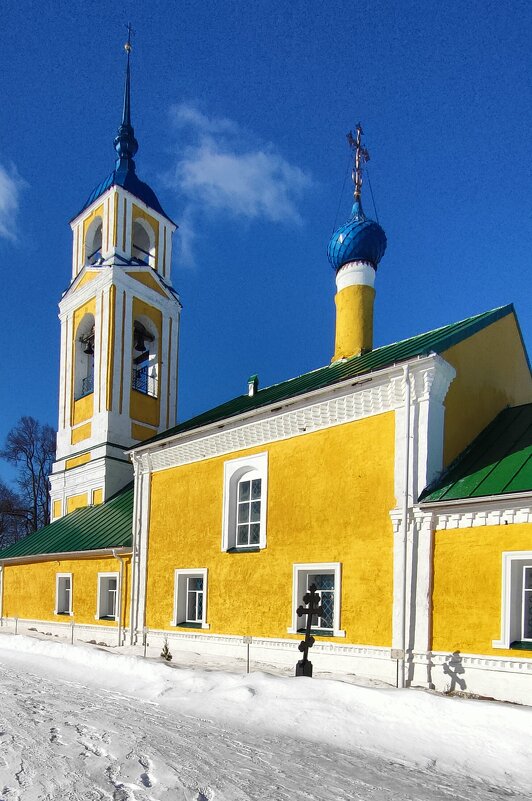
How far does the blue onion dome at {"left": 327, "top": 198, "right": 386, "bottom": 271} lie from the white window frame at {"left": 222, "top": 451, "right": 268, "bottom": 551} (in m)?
5.34

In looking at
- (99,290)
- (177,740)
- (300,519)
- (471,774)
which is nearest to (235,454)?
(300,519)

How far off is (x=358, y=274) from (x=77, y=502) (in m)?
10.8

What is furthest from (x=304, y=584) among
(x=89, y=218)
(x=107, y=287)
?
(x=89, y=218)

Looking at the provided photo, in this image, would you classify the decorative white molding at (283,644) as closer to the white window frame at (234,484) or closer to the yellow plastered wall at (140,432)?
the white window frame at (234,484)

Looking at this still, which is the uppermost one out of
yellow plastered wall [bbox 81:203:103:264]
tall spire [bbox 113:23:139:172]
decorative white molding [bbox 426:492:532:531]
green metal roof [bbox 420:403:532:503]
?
tall spire [bbox 113:23:139:172]

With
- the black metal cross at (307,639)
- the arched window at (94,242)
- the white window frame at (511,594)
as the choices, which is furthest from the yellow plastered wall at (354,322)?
the arched window at (94,242)

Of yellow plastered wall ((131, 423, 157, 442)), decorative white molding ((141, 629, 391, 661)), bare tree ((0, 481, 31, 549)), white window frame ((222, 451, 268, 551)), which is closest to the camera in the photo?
decorative white molding ((141, 629, 391, 661))

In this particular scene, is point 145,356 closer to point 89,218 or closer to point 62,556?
point 89,218

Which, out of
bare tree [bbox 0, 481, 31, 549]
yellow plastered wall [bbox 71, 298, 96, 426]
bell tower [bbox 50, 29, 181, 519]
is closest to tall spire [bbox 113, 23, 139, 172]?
bell tower [bbox 50, 29, 181, 519]

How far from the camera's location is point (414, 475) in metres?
9.20

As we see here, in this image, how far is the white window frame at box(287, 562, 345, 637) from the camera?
9766 mm

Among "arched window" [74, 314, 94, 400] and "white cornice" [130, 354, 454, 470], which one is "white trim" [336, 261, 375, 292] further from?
"arched window" [74, 314, 94, 400]

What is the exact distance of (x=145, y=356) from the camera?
2102 cm

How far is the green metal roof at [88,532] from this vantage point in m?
15.4
